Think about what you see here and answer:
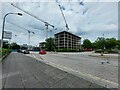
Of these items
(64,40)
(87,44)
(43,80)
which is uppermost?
(64,40)

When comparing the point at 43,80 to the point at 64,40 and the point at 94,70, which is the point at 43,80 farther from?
the point at 64,40

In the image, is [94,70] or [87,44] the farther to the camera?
[87,44]

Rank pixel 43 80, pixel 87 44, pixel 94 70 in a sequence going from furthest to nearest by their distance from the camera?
pixel 87 44, pixel 94 70, pixel 43 80

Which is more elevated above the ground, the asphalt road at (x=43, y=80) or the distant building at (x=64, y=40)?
the distant building at (x=64, y=40)

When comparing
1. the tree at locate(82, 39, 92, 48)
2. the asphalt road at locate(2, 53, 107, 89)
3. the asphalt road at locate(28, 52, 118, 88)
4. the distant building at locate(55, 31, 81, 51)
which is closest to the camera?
the asphalt road at locate(2, 53, 107, 89)

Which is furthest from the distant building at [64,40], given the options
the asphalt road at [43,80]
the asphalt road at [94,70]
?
the asphalt road at [43,80]

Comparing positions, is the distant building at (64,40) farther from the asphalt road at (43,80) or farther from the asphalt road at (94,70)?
the asphalt road at (43,80)

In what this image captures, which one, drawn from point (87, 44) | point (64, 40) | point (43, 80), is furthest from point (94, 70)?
point (87, 44)

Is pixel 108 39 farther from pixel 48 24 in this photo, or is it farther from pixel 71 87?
pixel 71 87

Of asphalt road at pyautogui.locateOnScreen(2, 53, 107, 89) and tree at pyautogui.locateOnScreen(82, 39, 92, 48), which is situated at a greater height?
tree at pyautogui.locateOnScreen(82, 39, 92, 48)

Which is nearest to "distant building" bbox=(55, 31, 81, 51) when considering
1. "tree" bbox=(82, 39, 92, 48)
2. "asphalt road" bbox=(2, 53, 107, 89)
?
"tree" bbox=(82, 39, 92, 48)

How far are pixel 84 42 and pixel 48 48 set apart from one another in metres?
39.0

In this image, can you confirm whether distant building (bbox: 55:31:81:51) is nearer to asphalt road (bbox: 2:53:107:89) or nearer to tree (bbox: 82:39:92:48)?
tree (bbox: 82:39:92:48)

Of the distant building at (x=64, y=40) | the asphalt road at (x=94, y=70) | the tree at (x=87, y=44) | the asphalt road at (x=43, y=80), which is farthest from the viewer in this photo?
the distant building at (x=64, y=40)
